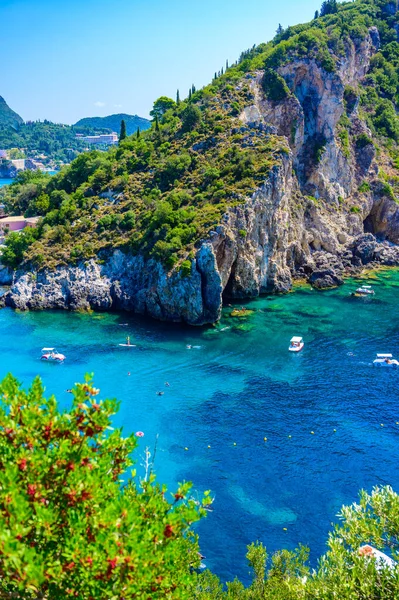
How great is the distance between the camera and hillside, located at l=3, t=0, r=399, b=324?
70481 millimetres

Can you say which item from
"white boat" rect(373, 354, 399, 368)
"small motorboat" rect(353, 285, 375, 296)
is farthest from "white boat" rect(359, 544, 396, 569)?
"small motorboat" rect(353, 285, 375, 296)

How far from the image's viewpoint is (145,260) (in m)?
71.3

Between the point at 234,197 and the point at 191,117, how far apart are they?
2316 cm

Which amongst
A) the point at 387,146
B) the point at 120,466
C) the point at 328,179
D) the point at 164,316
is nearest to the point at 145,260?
the point at 164,316

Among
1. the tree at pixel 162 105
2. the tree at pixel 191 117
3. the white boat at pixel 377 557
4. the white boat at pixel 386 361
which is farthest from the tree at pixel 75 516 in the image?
the tree at pixel 162 105

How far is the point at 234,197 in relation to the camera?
73562 mm

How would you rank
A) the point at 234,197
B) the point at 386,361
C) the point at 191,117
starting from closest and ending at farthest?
the point at 386,361 < the point at 234,197 < the point at 191,117

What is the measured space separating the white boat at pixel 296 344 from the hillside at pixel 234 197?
11336mm

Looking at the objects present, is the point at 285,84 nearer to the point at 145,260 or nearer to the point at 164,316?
the point at 145,260

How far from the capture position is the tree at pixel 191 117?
87.5 meters

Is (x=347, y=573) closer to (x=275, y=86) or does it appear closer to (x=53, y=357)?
(x=53, y=357)

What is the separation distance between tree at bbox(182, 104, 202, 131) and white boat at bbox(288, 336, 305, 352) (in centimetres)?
4676

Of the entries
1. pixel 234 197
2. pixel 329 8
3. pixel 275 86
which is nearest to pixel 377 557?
pixel 234 197

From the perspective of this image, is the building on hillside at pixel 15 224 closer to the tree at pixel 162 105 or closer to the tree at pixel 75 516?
the tree at pixel 162 105
